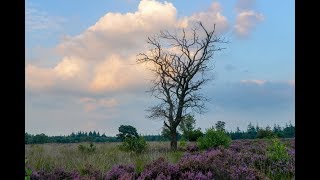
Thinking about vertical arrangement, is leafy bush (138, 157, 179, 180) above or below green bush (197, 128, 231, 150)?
below

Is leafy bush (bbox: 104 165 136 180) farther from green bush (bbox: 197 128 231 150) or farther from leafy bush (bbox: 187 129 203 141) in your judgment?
leafy bush (bbox: 187 129 203 141)

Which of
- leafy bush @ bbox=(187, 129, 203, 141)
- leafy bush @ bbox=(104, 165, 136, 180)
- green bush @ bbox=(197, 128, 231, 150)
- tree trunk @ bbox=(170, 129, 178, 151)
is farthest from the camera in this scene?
leafy bush @ bbox=(187, 129, 203, 141)

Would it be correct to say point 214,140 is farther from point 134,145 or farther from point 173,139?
point 173,139

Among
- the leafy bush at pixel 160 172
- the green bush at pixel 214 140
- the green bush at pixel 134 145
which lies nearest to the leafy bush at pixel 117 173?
the leafy bush at pixel 160 172

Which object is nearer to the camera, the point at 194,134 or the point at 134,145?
the point at 134,145

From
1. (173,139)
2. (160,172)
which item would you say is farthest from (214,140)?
(160,172)

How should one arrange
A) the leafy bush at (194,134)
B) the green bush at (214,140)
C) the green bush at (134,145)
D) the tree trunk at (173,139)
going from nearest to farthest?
the green bush at (214,140), the green bush at (134,145), the tree trunk at (173,139), the leafy bush at (194,134)

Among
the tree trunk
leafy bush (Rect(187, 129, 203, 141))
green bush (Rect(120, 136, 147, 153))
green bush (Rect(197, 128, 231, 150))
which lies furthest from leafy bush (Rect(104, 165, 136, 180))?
leafy bush (Rect(187, 129, 203, 141))

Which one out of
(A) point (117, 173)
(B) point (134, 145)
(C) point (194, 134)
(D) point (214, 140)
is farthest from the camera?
(C) point (194, 134)

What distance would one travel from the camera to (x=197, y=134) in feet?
104

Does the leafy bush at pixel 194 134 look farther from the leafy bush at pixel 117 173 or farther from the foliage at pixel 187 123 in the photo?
the leafy bush at pixel 117 173

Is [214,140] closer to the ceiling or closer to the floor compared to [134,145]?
closer to the ceiling
